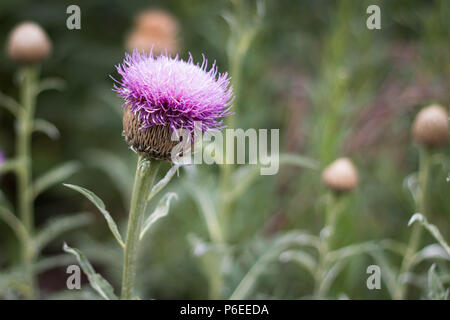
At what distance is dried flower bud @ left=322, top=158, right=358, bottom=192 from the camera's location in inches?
66.8

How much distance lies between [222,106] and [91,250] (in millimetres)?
1334

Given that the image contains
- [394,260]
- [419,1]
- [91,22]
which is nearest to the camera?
[394,260]

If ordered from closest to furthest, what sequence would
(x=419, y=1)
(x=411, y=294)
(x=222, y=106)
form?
(x=222, y=106) → (x=411, y=294) → (x=419, y=1)

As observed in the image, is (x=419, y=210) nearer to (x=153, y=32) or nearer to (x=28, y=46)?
(x=28, y=46)

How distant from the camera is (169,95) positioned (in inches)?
44.1

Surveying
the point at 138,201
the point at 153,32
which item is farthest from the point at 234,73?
the point at 153,32

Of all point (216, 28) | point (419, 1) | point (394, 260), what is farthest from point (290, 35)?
point (394, 260)

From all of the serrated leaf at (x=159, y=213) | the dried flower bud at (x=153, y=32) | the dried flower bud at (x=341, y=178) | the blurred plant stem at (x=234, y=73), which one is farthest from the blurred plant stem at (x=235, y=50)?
the dried flower bud at (x=153, y=32)

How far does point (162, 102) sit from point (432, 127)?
3.42ft

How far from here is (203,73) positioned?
1191 millimetres

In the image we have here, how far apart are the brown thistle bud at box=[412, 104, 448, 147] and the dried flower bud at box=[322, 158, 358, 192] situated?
0.28 meters

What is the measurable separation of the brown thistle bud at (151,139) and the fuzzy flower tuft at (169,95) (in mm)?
12

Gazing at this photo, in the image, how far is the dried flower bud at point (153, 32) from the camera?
291 cm

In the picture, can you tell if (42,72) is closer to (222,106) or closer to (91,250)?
(91,250)
